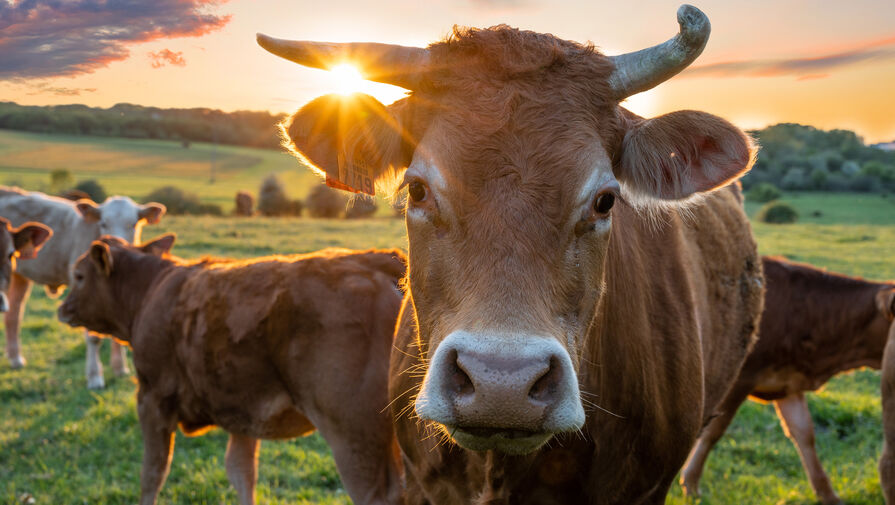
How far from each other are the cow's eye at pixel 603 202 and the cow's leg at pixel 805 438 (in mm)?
4434

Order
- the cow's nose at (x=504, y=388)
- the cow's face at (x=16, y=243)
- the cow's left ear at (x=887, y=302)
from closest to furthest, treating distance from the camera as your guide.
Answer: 1. the cow's nose at (x=504, y=388)
2. the cow's left ear at (x=887, y=302)
3. the cow's face at (x=16, y=243)

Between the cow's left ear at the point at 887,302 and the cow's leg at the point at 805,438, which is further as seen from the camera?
the cow's leg at the point at 805,438

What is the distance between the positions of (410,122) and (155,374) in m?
3.33

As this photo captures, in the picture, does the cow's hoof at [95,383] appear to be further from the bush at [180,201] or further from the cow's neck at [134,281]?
the bush at [180,201]

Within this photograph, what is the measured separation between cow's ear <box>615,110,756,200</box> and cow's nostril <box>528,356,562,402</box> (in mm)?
1042

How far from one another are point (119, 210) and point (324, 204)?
3412 centimetres

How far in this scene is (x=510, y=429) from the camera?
2062mm

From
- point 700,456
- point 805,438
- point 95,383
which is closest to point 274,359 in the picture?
point 700,456

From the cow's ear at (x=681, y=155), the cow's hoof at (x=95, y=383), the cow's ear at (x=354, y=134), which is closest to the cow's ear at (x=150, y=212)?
the cow's hoof at (x=95, y=383)

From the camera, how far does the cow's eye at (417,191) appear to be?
2.57 metres

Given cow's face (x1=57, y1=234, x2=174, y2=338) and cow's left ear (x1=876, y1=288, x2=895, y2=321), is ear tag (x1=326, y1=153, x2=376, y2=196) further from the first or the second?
cow's left ear (x1=876, y1=288, x2=895, y2=321)

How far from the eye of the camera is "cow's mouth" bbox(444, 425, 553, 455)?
6.89 ft

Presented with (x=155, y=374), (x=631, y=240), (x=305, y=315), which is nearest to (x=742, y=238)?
(x=631, y=240)

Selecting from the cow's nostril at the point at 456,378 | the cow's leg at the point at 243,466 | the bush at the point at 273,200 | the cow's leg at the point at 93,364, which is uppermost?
the cow's nostril at the point at 456,378
